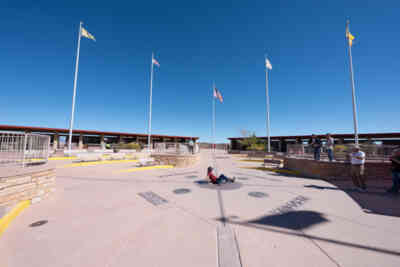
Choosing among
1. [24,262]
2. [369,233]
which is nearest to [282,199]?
[369,233]

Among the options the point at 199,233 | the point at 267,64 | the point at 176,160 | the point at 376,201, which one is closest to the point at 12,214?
the point at 199,233

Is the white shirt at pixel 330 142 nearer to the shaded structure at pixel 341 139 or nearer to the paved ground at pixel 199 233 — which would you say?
the paved ground at pixel 199 233

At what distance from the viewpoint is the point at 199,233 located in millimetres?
3115

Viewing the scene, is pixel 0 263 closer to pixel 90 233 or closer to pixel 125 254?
pixel 90 233

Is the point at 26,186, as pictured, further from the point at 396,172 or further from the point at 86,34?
the point at 86,34

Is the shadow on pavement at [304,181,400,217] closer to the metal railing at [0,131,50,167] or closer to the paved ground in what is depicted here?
the paved ground

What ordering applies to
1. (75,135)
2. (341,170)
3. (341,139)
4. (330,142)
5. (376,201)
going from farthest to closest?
(75,135)
(341,139)
(330,142)
(341,170)
(376,201)

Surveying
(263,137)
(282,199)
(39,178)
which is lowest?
(282,199)

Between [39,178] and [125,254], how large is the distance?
4496 mm

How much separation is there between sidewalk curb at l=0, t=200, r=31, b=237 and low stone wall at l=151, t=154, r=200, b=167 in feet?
29.9

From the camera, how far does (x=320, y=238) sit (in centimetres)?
297

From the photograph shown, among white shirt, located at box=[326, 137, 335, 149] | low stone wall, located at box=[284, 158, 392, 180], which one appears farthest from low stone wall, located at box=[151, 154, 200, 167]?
white shirt, located at box=[326, 137, 335, 149]

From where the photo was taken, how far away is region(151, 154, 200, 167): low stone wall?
12914 millimetres

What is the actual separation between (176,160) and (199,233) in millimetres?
10123
